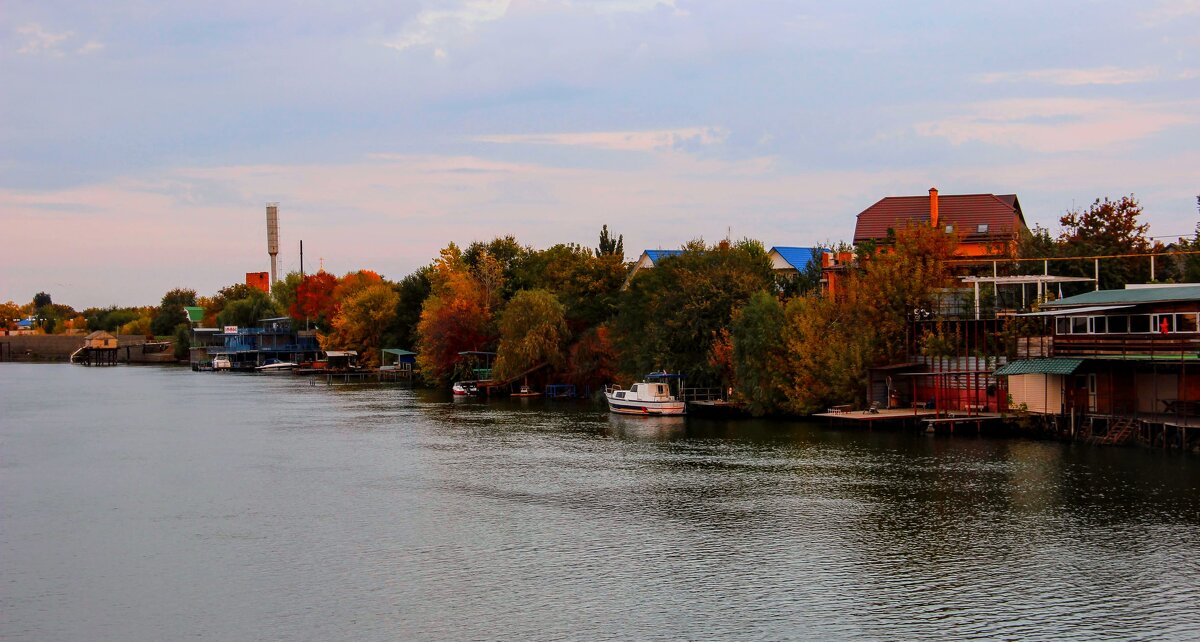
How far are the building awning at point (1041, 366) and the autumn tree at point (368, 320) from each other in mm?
96117

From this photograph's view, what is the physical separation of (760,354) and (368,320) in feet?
283

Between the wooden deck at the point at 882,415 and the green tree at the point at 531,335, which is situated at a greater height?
the green tree at the point at 531,335

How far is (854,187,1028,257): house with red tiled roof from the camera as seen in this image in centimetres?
8569

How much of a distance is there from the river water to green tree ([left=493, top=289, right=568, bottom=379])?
33.7 meters

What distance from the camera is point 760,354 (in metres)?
65.9

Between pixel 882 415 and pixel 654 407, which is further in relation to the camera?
pixel 654 407

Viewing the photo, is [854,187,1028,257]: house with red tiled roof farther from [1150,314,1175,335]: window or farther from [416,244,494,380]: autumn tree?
[416,244,494,380]: autumn tree

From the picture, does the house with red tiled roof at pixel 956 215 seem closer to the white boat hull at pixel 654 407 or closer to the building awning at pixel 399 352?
the white boat hull at pixel 654 407

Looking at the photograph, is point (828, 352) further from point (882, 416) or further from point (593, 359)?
point (593, 359)

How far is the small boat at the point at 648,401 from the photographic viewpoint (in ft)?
229

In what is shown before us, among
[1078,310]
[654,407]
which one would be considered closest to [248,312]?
[654,407]

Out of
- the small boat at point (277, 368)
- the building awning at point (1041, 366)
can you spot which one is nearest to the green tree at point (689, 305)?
the building awning at point (1041, 366)

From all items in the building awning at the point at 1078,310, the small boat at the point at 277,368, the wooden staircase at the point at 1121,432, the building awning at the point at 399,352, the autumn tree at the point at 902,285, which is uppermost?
the autumn tree at the point at 902,285

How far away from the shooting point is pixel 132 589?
29.3 metres
